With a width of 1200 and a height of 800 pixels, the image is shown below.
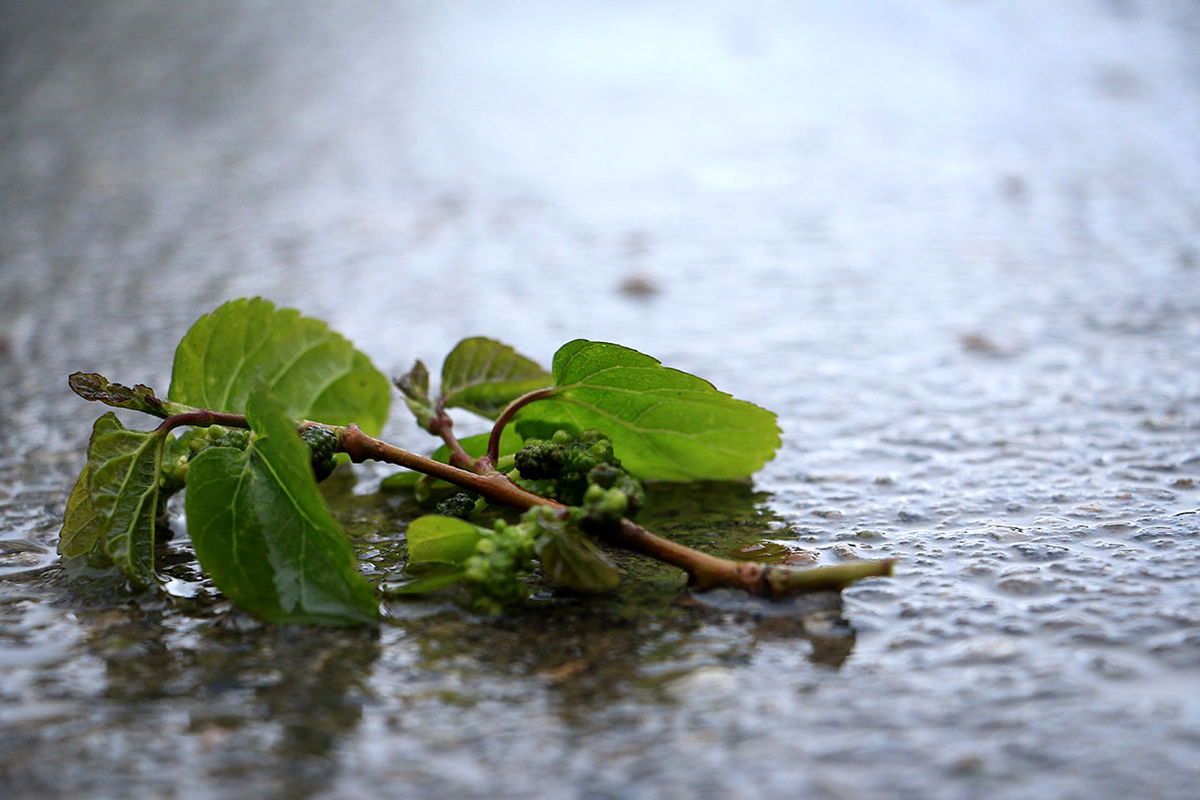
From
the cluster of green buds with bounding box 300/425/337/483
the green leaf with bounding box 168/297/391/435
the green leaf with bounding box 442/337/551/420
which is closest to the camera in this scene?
the cluster of green buds with bounding box 300/425/337/483

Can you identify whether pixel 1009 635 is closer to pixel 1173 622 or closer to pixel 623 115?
pixel 1173 622

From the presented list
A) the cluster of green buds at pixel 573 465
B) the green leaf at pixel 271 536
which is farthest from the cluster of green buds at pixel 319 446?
the cluster of green buds at pixel 573 465

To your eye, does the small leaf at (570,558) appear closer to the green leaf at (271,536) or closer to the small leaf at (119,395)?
the green leaf at (271,536)

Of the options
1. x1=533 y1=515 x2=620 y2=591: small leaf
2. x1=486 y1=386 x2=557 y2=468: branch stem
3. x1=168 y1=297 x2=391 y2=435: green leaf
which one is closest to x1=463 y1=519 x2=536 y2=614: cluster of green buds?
x1=533 y1=515 x2=620 y2=591: small leaf

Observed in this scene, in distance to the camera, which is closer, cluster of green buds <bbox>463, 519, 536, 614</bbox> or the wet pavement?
the wet pavement

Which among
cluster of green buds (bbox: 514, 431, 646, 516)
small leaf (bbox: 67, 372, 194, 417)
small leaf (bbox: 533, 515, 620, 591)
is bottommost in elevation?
small leaf (bbox: 533, 515, 620, 591)

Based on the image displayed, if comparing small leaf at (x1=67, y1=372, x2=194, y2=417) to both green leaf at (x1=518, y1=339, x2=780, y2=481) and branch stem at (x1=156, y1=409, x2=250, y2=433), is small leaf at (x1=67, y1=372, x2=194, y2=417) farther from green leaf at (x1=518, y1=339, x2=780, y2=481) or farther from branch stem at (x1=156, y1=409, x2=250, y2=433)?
green leaf at (x1=518, y1=339, x2=780, y2=481)
